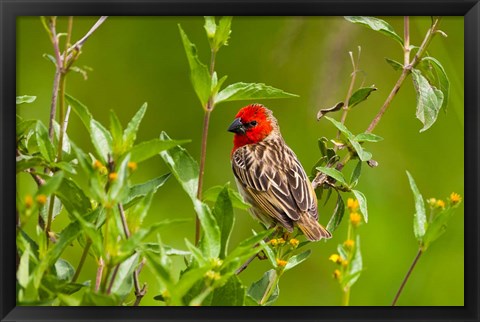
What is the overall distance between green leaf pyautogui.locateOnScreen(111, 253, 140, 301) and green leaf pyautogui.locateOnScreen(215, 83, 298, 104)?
0.62 metres

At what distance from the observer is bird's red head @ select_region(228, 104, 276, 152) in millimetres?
5312

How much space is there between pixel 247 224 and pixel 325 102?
1687 mm

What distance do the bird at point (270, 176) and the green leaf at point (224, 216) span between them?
127 cm

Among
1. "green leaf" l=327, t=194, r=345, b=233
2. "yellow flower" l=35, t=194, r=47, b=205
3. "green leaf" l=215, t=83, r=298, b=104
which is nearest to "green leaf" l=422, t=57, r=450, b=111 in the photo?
"green leaf" l=327, t=194, r=345, b=233

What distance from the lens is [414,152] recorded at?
210 inches

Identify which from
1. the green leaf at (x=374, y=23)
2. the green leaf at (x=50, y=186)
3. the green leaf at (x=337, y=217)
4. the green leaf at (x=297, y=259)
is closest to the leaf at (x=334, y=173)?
the green leaf at (x=337, y=217)

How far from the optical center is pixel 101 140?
2.81 m

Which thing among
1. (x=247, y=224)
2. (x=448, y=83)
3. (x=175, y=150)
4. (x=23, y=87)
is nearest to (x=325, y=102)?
(x=448, y=83)

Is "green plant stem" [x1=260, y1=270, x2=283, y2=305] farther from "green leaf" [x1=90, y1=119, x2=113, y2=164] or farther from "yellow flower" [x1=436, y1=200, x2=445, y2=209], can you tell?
"green leaf" [x1=90, y1=119, x2=113, y2=164]

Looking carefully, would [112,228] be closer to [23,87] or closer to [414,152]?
[23,87]

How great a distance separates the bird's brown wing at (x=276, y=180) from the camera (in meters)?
4.55

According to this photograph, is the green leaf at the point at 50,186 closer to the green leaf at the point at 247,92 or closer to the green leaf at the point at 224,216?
the green leaf at the point at 224,216

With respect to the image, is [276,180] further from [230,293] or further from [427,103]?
[230,293]

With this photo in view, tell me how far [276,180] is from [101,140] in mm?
2188
